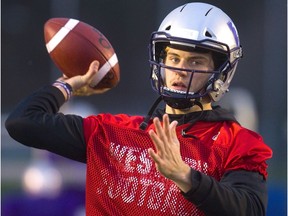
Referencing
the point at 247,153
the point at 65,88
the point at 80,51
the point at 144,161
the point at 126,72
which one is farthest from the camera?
the point at 126,72

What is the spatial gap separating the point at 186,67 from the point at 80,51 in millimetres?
642

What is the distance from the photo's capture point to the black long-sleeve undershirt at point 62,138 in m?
2.54

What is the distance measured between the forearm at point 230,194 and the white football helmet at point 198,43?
15.7 inches

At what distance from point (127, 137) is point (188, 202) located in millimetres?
356

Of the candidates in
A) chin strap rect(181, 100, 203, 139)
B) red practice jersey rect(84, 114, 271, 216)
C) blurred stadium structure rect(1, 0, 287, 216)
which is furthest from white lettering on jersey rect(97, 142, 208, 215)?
blurred stadium structure rect(1, 0, 287, 216)

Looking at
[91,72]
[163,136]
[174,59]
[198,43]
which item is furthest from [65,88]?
[163,136]

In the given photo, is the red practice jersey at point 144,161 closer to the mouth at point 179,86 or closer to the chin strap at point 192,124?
the chin strap at point 192,124

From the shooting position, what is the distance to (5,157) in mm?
8430

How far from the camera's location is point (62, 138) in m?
2.88

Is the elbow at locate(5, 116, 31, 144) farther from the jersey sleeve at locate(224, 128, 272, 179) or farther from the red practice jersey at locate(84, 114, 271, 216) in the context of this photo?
the jersey sleeve at locate(224, 128, 272, 179)

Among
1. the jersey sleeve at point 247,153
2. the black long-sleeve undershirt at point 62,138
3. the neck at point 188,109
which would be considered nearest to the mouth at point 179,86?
the neck at point 188,109

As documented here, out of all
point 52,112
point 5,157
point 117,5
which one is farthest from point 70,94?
point 117,5

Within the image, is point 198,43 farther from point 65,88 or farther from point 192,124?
point 65,88

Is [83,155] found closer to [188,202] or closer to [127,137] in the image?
[127,137]
